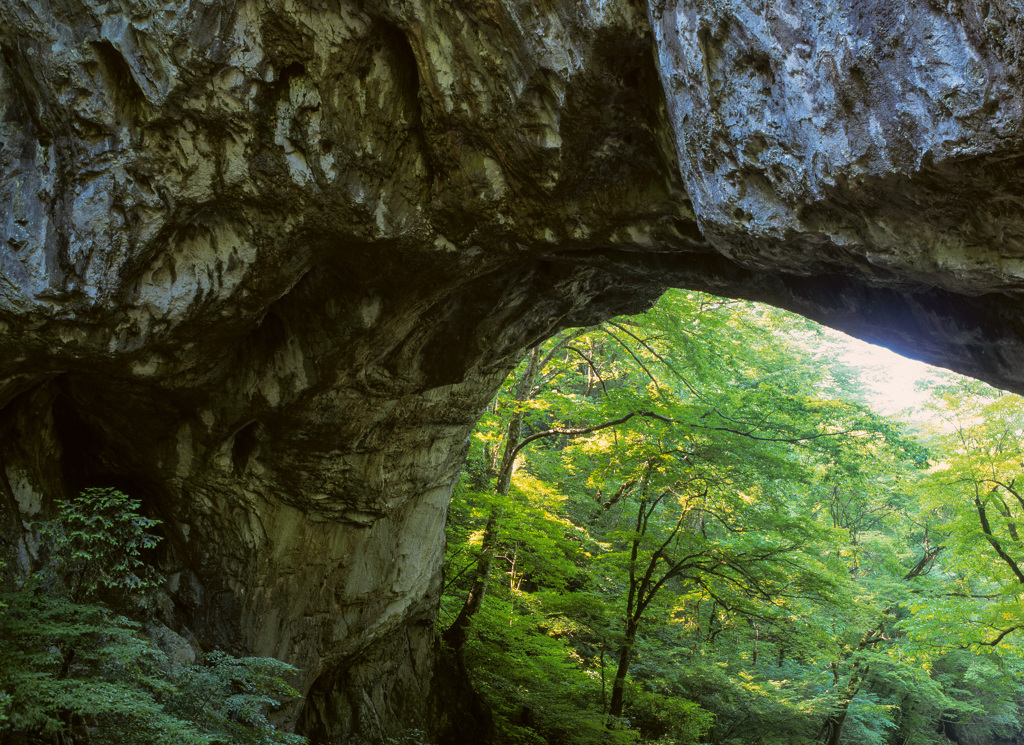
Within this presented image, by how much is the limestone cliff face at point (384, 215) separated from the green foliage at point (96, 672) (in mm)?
1350

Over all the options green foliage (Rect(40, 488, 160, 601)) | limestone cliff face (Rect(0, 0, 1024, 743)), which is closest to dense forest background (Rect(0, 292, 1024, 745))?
green foliage (Rect(40, 488, 160, 601))

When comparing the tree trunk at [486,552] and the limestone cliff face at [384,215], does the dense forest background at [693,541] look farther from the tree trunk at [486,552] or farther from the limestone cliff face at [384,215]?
the limestone cliff face at [384,215]

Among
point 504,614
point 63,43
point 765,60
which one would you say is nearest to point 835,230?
point 765,60

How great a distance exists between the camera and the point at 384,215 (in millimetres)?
5078

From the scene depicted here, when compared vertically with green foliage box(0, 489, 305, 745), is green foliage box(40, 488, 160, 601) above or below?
above

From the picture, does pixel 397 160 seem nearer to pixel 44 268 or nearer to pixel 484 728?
pixel 44 268

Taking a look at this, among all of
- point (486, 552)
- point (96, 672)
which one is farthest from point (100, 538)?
point (486, 552)

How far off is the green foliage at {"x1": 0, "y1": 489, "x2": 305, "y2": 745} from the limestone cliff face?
1350 mm

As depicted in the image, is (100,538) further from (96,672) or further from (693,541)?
(693,541)

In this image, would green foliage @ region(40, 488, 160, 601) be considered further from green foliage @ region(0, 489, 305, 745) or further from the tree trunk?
the tree trunk

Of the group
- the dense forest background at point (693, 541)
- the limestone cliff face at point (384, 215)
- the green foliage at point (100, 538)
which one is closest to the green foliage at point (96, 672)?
the green foliage at point (100, 538)

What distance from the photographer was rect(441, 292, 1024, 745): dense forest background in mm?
9242

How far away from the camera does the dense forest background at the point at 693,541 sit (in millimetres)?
9242

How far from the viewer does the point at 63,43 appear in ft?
14.4
